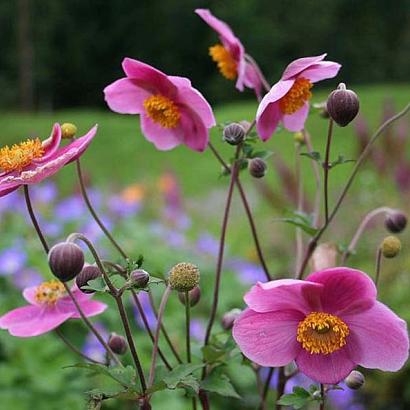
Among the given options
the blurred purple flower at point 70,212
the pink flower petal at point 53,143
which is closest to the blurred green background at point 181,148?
the blurred purple flower at point 70,212

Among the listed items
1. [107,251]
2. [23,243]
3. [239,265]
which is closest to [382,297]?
[239,265]

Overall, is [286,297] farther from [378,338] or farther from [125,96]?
[125,96]

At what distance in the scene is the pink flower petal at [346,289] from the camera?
51 centimetres

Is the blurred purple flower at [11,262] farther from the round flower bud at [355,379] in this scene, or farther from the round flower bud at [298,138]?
the round flower bud at [355,379]

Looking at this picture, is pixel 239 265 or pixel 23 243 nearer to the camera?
pixel 23 243

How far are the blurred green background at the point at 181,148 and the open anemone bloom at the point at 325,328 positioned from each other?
3.6 inches

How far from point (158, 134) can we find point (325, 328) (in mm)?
252

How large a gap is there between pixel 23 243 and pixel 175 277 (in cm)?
177

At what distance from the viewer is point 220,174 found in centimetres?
64

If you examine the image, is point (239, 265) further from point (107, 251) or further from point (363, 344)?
point (363, 344)

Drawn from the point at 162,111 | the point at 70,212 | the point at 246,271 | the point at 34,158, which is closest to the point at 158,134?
the point at 162,111

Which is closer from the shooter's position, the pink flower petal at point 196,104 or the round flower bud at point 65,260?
the round flower bud at point 65,260

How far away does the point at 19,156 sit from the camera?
1.84 ft

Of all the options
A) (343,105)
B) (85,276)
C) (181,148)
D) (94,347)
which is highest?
(343,105)
